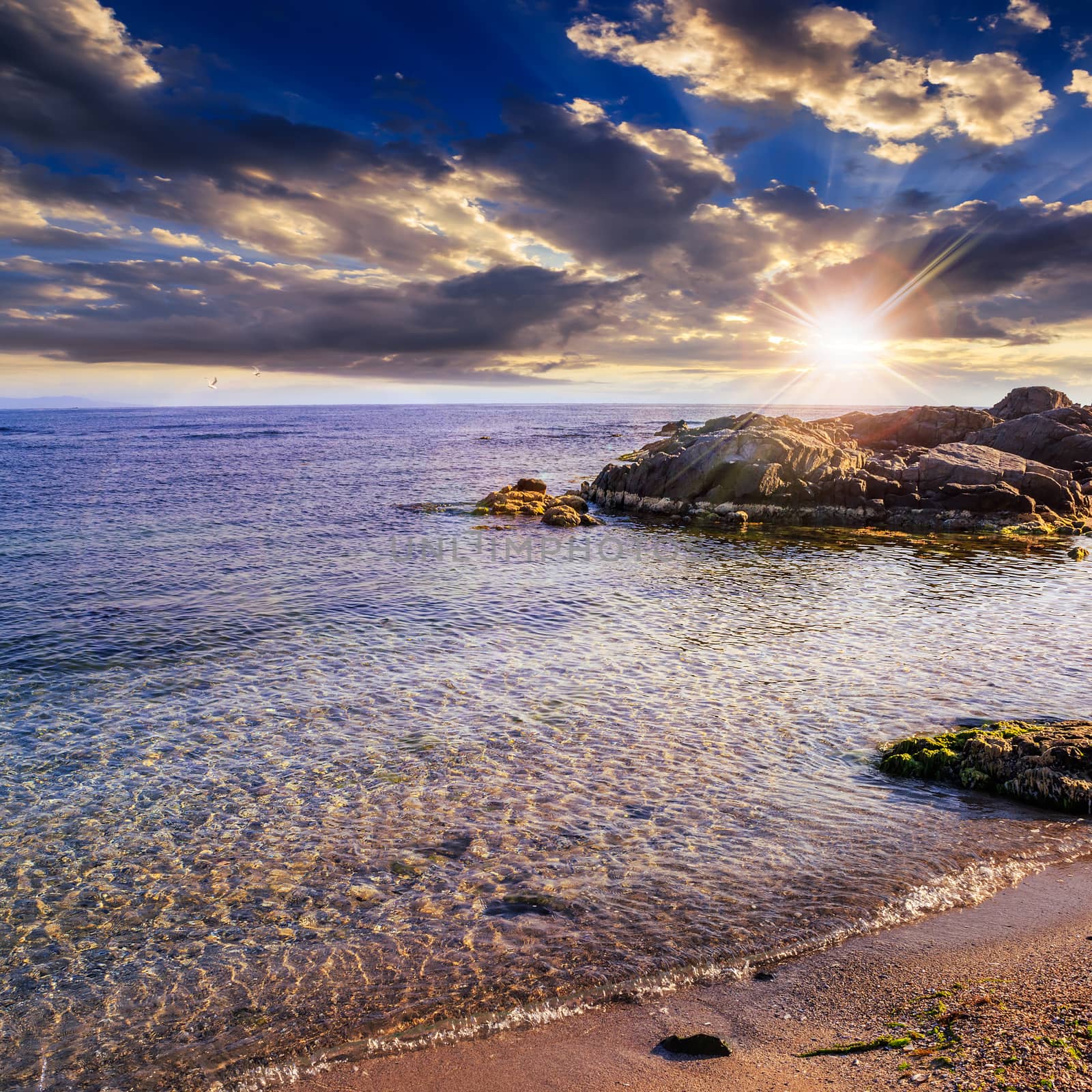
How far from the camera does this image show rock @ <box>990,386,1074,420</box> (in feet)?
268

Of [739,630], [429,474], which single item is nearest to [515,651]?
[739,630]

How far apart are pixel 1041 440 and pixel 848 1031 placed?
73719 mm

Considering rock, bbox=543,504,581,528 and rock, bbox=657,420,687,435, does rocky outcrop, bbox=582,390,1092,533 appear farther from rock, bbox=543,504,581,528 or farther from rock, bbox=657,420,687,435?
rock, bbox=657,420,687,435

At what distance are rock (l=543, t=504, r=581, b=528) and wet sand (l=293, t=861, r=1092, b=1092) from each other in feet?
127

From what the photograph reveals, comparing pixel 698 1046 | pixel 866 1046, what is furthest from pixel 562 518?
pixel 866 1046

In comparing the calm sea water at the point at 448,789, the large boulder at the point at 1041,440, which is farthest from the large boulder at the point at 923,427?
the calm sea water at the point at 448,789

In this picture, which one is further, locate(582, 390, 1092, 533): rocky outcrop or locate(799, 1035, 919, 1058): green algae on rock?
locate(582, 390, 1092, 533): rocky outcrop

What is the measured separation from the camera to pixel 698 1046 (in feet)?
23.3

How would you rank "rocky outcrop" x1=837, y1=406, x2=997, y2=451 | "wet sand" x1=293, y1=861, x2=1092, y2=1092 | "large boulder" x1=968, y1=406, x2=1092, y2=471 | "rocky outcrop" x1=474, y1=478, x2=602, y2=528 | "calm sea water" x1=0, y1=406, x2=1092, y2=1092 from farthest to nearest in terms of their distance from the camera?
"rocky outcrop" x1=837, y1=406, x2=997, y2=451, "large boulder" x1=968, y1=406, x2=1092, y2=471, "rocky outcrop" x1=474, y1=478, x2=602, y2=528, "calm sea water" x1=0, y1=406, x2=1092, y2=1092, "wet sand" x1=293, y1=861, x2=1092, y2=1092

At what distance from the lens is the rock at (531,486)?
57.9 m

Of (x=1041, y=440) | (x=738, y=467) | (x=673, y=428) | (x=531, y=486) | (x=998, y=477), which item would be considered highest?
(x=673, y=428)

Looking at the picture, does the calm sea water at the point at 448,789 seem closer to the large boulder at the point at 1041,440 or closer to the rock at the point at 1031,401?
the large boulder at the point at 1041,440

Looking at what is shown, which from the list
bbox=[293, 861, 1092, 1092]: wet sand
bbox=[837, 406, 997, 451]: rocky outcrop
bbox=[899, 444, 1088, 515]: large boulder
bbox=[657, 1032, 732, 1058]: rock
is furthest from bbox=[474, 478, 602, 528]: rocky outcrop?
bbox=[837, 406, 997, 451]: rocky outcrop

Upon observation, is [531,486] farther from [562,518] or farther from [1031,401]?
[1031,401]
